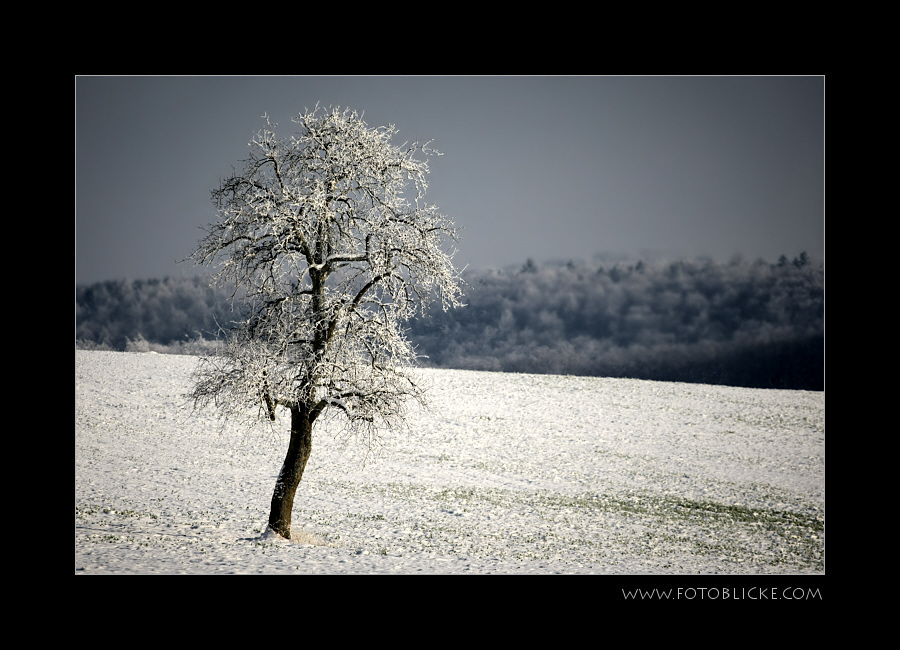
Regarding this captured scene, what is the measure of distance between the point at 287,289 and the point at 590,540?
1256 cm

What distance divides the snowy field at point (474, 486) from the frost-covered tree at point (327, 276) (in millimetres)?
3345

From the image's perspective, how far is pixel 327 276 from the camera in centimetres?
1628

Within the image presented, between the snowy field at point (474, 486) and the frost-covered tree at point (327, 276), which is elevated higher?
Result: the frost-covered tree at point (327, 276)

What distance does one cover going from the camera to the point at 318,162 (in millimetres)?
15578

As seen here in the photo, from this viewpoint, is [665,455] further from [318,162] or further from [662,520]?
[318,162]

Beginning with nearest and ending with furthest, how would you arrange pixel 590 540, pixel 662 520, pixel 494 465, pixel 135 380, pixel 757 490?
pixel 590 540 < pixel 662 520 < pixel 757 490 < pixel 494 465 < pixel 135 380

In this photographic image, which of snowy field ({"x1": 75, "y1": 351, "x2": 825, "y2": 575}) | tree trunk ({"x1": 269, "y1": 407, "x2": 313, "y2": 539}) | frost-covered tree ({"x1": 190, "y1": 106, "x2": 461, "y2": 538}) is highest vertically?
frost-covered tree ({"x1": 190, "y1": 106, "x2": 461, "y2": 538})

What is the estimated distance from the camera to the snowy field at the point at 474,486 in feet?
54.5

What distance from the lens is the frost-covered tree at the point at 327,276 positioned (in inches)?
607

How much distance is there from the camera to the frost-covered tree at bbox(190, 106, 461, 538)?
1541cm

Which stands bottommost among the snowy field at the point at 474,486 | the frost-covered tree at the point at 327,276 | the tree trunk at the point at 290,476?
the snowy field at the point at 474,486

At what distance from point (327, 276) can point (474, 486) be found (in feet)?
46.1

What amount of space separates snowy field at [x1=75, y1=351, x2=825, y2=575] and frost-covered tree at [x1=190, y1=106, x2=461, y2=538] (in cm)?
335
